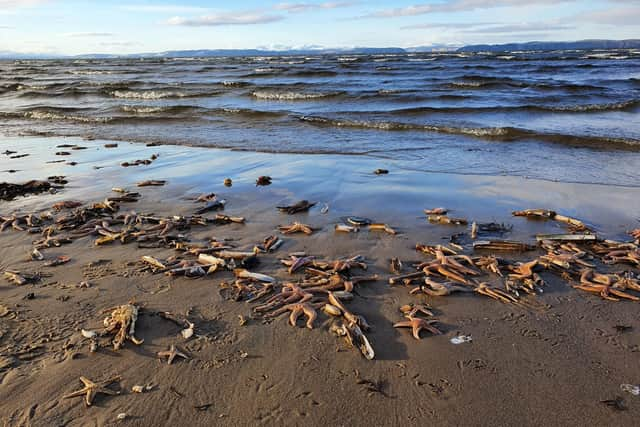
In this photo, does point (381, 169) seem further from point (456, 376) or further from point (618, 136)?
point (618, 136)

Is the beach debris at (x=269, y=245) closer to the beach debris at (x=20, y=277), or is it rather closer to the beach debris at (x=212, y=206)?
the beach debris at (x=212, y=206)

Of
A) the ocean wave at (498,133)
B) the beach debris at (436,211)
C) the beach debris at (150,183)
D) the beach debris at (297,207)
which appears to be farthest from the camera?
the ocean wave at (498,133)

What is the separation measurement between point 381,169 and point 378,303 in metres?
6.69

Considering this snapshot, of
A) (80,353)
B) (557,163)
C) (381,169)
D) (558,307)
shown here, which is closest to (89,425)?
(80,353)

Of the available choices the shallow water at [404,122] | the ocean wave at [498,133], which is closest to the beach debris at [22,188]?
the shallow water at [404,122]

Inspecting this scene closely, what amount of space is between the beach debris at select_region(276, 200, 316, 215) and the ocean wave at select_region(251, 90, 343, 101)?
20830mm

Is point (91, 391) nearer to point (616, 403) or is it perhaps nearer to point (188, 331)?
point (188, 331)

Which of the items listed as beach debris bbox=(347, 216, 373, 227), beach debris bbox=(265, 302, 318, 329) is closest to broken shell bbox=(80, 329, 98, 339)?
beach debris bbox=(265, 302, 318, 329)

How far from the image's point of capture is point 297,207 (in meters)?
8.34

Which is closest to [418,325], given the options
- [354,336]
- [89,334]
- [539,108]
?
[354,336]

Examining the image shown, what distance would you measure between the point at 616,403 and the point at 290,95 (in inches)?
1083

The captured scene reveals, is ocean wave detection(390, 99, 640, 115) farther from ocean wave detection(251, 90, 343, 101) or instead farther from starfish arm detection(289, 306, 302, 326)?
starfish arm detection(289, 306, 302, 326)

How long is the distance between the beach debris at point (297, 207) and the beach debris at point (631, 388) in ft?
18.1

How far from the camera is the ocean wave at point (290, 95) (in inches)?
1121
